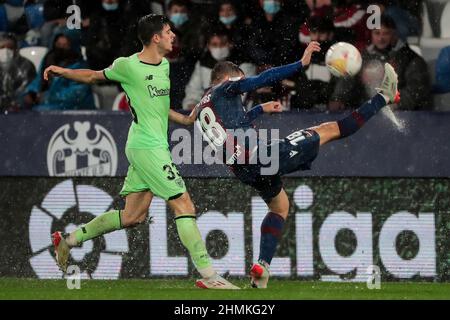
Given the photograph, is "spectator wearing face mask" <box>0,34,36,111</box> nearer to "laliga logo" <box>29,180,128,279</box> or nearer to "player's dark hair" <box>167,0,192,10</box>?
"player's dark hair" <box>167,0,192,10</box>

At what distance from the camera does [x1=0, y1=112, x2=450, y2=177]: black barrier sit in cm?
1196

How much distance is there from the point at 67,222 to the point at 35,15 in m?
3.31

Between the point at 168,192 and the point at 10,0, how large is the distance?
17.7ft

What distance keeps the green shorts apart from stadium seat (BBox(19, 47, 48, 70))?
392cm

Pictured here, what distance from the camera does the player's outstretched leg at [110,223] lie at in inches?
407

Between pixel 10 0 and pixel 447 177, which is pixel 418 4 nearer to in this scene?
pixel 447 177

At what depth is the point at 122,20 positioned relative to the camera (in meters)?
13.5

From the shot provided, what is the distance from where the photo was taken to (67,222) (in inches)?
464

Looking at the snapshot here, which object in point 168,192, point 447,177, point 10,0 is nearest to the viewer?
point 168,192

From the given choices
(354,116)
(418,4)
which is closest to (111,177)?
(354,116)

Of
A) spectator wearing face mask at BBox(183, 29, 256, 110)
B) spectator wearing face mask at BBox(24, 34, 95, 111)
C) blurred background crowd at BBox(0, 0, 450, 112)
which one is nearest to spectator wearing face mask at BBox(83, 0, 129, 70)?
blurred background crowd at BBox(0, 0, 450, 112)

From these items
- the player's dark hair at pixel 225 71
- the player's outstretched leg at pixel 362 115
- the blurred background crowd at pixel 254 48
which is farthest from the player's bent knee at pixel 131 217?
the blurred background crowd at pixel 254 48

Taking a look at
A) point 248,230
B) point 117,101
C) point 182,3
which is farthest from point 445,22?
point 117,101

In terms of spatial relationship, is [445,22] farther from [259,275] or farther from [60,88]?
[259,275]
